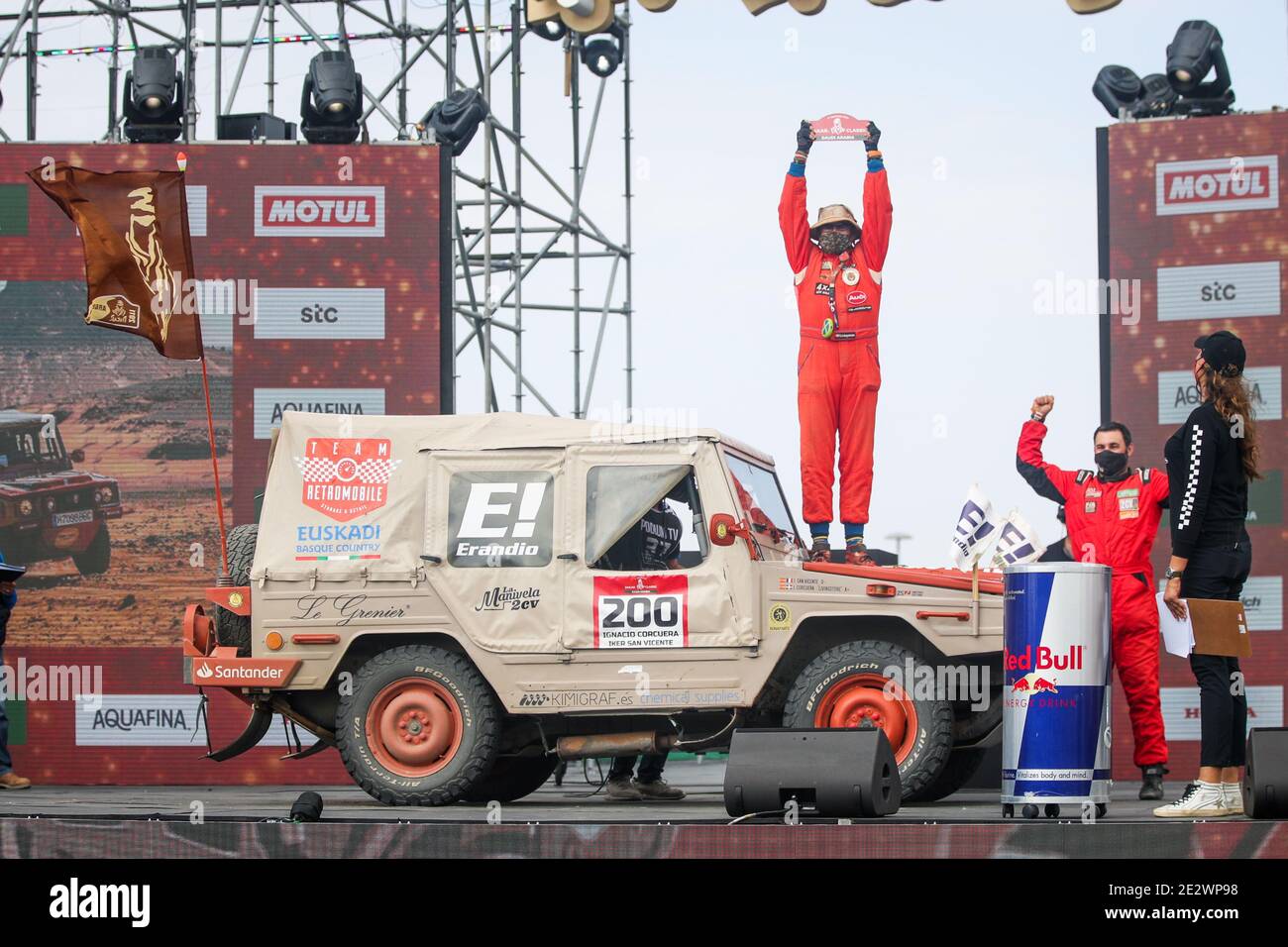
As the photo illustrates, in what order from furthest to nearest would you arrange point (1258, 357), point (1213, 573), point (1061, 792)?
point (1258, 357) < point (1213, 573) < point (1061, 792)

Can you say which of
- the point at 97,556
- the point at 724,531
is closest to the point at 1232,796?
the point at 724,531

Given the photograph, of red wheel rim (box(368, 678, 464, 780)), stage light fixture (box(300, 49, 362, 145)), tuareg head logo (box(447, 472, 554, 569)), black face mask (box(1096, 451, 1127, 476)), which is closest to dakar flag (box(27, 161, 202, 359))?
tuareg head logo (box(447, 472, 554, 569))

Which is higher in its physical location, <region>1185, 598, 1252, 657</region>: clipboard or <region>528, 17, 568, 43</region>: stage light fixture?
<region>528, 17, 568, 43</region>: stage light fixture

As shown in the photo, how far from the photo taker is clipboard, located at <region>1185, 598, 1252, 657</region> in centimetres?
709

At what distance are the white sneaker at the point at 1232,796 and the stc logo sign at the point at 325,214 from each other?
28.6 feet

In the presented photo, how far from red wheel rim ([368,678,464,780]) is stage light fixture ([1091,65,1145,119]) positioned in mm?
7436

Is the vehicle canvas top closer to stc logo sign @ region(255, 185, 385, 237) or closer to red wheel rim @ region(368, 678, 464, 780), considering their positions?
red wheel rim @ region(368, 678, 464, 780)

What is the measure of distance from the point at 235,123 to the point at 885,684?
26.3 ft

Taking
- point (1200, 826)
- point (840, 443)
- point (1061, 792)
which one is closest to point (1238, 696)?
point (1061, 792)

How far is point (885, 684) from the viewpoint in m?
8.60

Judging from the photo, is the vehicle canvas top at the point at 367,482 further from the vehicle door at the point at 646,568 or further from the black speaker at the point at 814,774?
the black speaker at the point at 814,774
